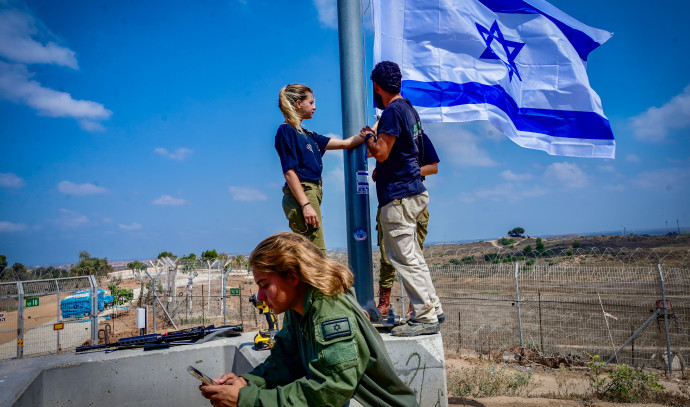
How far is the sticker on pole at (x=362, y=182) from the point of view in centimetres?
413

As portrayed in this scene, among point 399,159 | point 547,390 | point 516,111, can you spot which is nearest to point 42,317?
point 547,390

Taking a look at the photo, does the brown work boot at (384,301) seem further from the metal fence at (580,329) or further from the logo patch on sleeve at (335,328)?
the metal fence at (580,329)

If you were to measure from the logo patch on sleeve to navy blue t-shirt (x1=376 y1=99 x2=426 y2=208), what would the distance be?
5.99 ft

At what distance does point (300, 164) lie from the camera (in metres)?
3.71

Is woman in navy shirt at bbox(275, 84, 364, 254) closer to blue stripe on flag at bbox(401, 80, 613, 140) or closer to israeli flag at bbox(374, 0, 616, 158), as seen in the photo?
israeli flag at bbox(374, 0, 616, 158)

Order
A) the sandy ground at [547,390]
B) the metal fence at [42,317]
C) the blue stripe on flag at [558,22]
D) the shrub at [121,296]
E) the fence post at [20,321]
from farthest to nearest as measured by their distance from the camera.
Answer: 1. the shrub at [121,296]
2. the metal fence at [42,317]
3. the fence post at [20,321]
4. the blue stripe on flag at [558,22]
5. the sandy ground at [547,390]

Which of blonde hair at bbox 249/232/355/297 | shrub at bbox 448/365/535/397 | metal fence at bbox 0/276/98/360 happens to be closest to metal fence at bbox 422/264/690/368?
shrub at bbox 448/365/535/397

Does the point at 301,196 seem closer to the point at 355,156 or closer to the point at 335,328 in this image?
the point at 355,156

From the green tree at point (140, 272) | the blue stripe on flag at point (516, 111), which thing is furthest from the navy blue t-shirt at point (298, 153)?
the green tree at point (140, 272)

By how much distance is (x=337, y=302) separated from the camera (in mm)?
1714

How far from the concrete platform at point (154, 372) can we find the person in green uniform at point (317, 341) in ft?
3.79

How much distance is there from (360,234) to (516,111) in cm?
272

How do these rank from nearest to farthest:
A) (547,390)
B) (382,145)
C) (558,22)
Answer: (382,145), (558,22), (547,390)

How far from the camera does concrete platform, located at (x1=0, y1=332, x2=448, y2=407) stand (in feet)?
9.54
